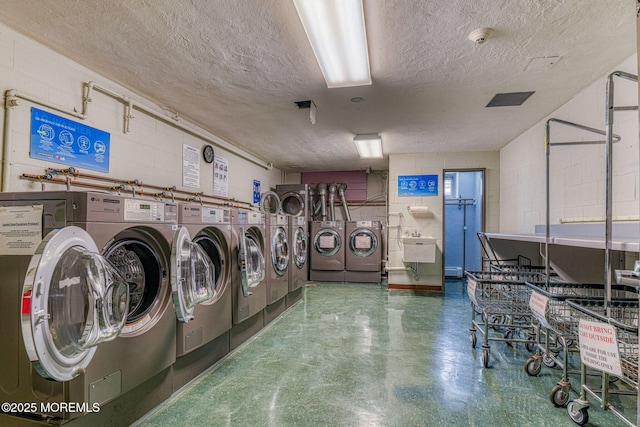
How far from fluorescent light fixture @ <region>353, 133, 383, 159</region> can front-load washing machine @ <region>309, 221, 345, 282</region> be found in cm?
176

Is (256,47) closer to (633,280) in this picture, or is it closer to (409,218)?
(633,280)

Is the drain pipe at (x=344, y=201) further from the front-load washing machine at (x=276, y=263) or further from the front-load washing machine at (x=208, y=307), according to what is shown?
the front-load washing machine at (x=208, y=307)

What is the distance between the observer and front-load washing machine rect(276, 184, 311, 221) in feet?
21.9

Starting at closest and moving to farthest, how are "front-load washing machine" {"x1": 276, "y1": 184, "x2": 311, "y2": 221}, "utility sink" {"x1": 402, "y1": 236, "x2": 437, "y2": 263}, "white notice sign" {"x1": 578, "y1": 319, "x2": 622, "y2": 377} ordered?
1. "white notice sign" {"x1": 578, "y1": 319, "x2": 622, "y2": 377}
2. "utility sink" {"x1": 402, "y1": 236, "x2": 437, "y2": 263}
3. "front-load washing machine" {"x1": 276, "y1": 184, "x2": 311, "y2": 221}

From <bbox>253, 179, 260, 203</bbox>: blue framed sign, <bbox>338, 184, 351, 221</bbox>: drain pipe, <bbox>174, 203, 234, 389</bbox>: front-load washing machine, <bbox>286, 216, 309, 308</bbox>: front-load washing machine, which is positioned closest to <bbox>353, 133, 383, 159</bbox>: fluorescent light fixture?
<bbox>286, 216, 309, 308</bbox>: front-load washing machine

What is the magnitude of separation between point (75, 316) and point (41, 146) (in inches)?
62.0

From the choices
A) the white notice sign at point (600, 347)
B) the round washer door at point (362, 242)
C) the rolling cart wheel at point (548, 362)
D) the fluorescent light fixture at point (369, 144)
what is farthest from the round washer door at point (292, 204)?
the white notice sign at point (600, 347)

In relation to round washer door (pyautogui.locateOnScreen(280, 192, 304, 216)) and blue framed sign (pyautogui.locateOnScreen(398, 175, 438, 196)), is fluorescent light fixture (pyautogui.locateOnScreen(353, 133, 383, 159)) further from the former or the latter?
round washer door (pyautogui.locateOnScreen(280, 192, 304, 216))

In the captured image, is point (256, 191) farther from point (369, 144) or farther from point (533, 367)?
point (533, 367)

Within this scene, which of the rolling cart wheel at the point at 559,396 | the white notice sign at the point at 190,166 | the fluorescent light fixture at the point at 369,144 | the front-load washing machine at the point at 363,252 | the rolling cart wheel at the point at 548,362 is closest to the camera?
the rolling cart wheel at the point at 559,396

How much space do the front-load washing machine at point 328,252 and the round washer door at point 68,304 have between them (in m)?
5.07

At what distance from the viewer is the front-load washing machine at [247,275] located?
2.76 metres

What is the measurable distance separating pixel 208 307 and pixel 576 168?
3.77 meters

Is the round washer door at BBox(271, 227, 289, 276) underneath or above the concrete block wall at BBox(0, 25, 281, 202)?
underneath
